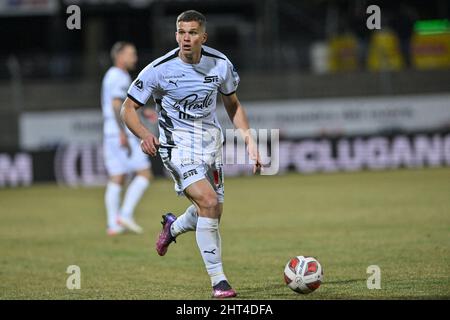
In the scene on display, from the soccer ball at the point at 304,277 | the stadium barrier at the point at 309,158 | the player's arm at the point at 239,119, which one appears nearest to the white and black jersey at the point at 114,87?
the player's arm at the point at 239,119

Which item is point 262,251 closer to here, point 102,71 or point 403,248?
point 403,248

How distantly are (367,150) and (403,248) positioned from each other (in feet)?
46.6

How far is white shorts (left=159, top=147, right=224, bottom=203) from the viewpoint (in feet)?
26.8

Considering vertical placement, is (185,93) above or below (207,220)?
above

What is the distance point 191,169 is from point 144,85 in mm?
851

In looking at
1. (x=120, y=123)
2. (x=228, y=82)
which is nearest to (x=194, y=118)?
(x=228, y=82)

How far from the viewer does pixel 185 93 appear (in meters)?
8.26

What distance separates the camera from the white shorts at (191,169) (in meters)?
8.16

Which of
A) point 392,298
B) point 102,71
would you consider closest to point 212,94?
point 392,298

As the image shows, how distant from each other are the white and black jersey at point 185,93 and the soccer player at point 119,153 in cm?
505

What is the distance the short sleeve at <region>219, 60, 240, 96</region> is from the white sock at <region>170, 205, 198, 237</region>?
3.63 feet

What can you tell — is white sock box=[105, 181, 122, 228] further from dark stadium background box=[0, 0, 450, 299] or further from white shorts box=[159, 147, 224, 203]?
white shorts box=[159, 147, 224, 203]

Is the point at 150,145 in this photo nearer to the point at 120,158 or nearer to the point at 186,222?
the point at 186,222

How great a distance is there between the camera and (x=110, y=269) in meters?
10.1
